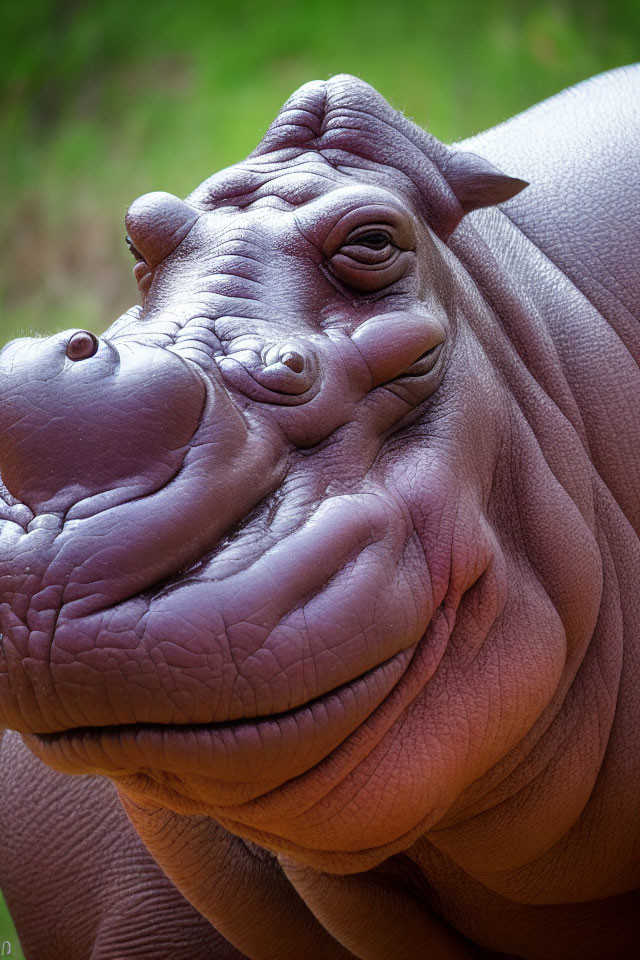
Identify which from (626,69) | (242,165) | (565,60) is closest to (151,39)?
(565,60)

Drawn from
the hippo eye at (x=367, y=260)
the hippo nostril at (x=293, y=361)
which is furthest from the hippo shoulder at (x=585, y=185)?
the hippo nostril at (x=293, y=361)

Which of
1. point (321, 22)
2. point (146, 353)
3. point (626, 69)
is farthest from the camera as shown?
point (321, 22)

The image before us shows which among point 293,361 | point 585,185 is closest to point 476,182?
point 585,185

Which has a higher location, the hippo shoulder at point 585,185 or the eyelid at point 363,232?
the eyelid at point 363,232

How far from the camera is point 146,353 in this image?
6.86 ft

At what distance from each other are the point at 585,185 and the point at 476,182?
56 cm

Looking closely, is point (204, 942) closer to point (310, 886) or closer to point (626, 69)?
→ point (310, 886)

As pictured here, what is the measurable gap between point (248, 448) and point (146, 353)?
217 mm

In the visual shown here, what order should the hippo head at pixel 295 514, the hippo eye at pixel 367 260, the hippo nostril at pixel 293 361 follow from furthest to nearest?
1. the hippo eye at pixel 367 260
2. the hippo nostril at pixel 293 361
3. the hippo head at pixel 295 514

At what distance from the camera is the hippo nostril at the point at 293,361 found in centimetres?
220

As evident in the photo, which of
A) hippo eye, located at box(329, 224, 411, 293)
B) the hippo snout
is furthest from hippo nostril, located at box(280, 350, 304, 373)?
hippo eye, located at box(329, 224, 411, 293)

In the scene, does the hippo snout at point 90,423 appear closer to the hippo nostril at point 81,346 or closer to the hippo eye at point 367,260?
the hippo nostril at point 81,346

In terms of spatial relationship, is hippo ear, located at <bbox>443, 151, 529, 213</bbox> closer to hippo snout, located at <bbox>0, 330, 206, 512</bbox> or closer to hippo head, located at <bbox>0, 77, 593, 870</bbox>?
hippo head, located at <bbox>0, 77, 593, 870</bbox>

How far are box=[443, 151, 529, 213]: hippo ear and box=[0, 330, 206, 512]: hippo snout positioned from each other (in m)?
0.93
